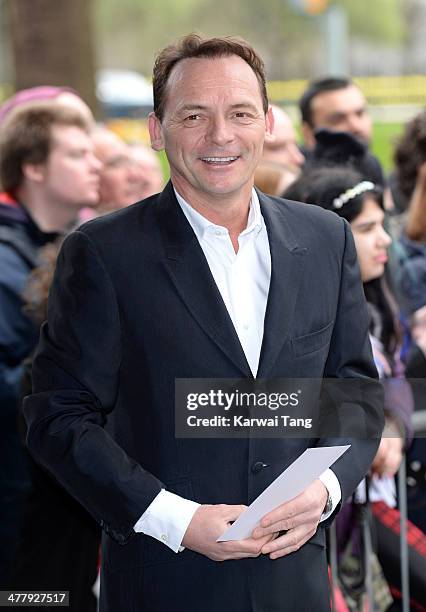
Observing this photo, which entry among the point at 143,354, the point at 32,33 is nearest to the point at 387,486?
the point at 143,354

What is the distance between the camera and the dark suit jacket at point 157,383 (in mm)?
2463

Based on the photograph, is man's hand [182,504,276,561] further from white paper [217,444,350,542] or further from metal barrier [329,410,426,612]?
metal barrier [329,410,426,612]

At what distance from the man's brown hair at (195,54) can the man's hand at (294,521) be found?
92 cm

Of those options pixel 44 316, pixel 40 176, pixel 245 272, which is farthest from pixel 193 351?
pixel 40 176

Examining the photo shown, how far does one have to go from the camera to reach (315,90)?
7.16 m

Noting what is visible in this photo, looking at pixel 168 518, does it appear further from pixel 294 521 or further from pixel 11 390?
pixel 11 390

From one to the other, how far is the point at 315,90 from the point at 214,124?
4.75 m

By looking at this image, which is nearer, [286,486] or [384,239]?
[286,486]

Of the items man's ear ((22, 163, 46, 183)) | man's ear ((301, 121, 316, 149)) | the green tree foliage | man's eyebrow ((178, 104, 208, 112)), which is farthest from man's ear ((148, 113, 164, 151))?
the green tree foliage

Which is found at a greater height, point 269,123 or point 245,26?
point 269,123

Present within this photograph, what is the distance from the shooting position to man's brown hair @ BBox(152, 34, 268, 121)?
101 inches

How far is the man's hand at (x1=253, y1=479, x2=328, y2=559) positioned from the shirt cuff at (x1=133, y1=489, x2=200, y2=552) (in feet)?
0.51

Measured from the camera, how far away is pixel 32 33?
8.68 meters

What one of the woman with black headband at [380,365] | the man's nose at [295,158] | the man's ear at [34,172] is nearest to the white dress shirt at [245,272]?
the woman with black headband at [380,365]
